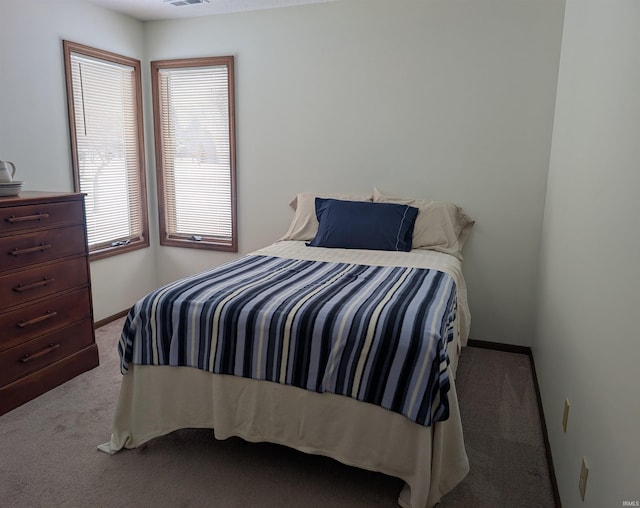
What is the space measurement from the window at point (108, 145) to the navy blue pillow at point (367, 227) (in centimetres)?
176

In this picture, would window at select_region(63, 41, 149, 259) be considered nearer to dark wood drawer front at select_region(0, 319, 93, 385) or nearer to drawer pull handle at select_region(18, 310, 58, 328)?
dark wood drawer front at select_region(0, 319, 93, 385)

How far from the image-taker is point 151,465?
7.04 feet

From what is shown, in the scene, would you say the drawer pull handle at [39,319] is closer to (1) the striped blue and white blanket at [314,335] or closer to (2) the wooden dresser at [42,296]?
(2) the wooden dresser at [42,296]

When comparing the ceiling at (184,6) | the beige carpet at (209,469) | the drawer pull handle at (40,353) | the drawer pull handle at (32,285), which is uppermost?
the ceiling at (184,6)

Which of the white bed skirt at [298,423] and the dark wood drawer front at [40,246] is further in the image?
the dark wood drawer front at [40,246]

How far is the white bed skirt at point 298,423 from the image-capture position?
5.98 feet

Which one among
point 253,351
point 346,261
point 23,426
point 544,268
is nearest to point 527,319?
point 544,268

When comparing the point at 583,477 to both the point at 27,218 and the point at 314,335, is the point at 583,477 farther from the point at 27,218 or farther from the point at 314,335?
the point at 27,218

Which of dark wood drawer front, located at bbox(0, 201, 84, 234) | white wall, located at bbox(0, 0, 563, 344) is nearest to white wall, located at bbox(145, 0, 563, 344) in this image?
white wall, located at bbox(0, 0, 563, 344)

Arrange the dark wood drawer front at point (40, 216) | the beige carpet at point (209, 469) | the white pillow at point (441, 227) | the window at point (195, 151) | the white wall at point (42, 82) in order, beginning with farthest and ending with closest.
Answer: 1. the window at point (195, 151)
2. the white pillow at point (441, 227)
3. the white wall at point (42, 82)
4. the dark wood drawer front at point (40, 216)
5. the beige carpet at point (209, 469)

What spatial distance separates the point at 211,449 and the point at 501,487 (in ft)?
4.30

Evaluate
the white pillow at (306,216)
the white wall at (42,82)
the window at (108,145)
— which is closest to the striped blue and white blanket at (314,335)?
the white pillow at (306,216)

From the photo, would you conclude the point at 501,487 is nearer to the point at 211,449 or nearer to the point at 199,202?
the point at 211,449

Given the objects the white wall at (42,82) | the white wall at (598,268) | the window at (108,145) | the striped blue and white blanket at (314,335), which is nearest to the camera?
the white wall at (598,268)
